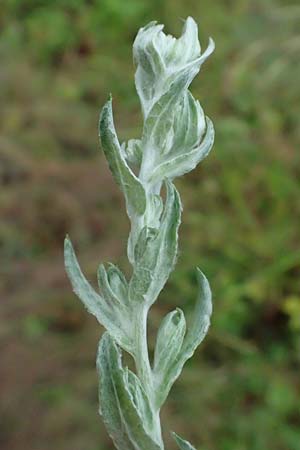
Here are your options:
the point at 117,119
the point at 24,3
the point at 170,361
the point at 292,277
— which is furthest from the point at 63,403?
the point at 24,3

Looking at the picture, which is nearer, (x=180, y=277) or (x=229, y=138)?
(x=180, y=277)

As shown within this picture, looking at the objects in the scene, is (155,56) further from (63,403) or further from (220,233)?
(220,233)

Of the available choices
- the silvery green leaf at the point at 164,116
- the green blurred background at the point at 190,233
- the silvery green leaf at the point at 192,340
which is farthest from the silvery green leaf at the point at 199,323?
the green blurred background at the point at 190,233

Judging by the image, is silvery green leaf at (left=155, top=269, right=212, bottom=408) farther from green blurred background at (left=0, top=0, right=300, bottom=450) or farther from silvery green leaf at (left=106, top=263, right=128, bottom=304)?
green blurred background at (left=0, top=0, right=300, bottom=450)

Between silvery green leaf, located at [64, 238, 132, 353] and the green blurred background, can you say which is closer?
silvery green leaf, located at [64, 238, 132, 353]

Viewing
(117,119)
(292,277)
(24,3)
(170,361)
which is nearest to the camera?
(170,361)

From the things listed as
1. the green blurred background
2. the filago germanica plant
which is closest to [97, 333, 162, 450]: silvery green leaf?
the filago germanica plant

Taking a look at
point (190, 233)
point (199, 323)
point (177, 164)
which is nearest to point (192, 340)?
point (199, 323)

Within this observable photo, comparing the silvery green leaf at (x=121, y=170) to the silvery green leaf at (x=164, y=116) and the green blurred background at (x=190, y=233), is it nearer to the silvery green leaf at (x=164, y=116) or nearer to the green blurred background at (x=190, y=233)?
the silvery green leaf at (x=164, y=116)
